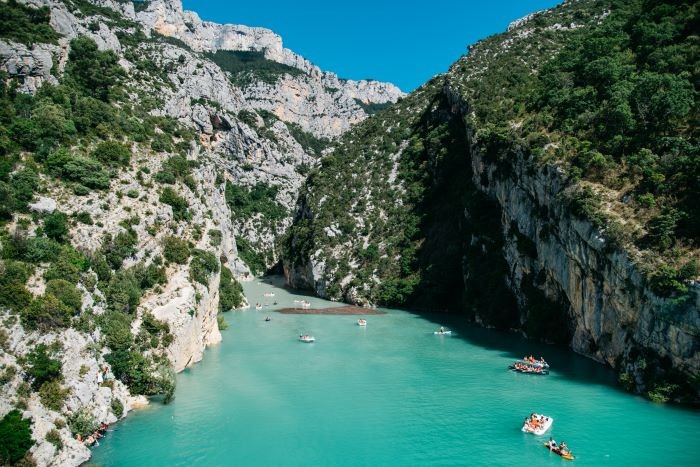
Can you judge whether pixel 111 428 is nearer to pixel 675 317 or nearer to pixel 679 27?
pixel 675 317

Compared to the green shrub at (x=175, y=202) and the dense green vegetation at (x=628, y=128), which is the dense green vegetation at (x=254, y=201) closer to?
the dense green vegetation at (x=628, y=128)

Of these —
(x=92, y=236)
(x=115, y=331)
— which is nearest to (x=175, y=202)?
(x=92, y=236)

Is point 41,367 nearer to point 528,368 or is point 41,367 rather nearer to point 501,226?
point 528,368

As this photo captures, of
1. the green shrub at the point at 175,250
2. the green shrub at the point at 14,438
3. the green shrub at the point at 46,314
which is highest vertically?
the green shrub at the point at 175,250

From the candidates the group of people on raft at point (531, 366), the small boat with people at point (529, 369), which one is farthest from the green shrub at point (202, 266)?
the group of people on raft at point (531, 366)

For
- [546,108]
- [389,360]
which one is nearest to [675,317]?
[389,360]

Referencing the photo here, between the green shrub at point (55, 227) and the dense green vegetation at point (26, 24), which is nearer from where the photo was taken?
the green shrub at point (55, 227)
